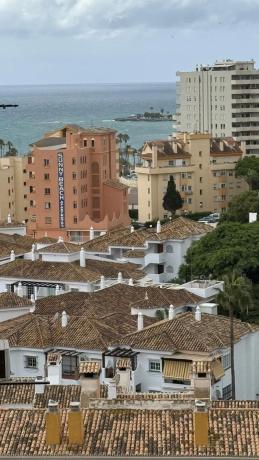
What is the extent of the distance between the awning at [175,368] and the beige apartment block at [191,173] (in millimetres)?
52201

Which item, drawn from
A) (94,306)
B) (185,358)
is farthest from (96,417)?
(94,306)

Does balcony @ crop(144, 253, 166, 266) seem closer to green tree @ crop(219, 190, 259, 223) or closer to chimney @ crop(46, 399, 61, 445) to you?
green tree @ crop(219, 190, 259, 223)

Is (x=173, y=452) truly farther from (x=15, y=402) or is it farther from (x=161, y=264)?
(x=161, y=264)

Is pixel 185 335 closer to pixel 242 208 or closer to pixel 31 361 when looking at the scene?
pixel 31 361

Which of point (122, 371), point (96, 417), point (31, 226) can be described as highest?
point (96, 417)

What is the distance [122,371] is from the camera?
26.1 meters

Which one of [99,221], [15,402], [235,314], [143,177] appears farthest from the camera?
[143,177]

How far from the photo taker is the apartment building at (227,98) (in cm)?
10719

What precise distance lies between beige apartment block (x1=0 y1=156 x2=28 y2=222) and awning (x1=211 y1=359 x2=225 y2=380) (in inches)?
2217

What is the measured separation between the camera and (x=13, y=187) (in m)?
89.3

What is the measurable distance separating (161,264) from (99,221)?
19.2m

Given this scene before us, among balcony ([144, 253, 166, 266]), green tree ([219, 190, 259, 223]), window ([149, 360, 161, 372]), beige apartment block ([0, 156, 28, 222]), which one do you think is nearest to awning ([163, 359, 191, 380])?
window ([149, 360, 161, 372])

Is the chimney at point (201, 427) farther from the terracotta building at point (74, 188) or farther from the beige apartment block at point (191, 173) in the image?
the beige apartment block at point (191, 173)

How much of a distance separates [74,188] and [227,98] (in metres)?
35.5
